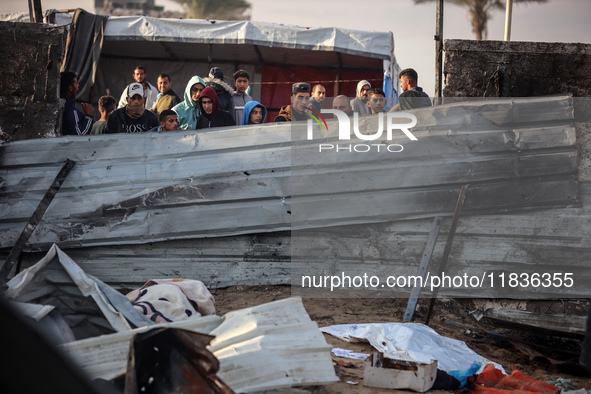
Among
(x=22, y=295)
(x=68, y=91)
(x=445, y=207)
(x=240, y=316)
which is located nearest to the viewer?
(x=240, y=316)

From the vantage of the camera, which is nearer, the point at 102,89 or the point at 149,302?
the point at 149,302

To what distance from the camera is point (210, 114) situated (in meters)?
6.33

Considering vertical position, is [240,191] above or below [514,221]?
above

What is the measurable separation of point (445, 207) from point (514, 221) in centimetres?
69

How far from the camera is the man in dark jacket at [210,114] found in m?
6.25

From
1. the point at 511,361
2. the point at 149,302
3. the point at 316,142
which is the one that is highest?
the point at 316,142

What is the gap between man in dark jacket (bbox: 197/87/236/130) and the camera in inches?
246

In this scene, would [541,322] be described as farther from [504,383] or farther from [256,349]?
[256,349]

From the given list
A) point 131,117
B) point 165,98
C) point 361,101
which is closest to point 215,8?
point 165,98

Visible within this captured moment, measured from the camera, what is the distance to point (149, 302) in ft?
11.7

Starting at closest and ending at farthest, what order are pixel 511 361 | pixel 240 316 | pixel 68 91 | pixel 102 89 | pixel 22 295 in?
pixel 240 316 < pixel 22 295 < pixel 511 361 < pixel 68 91 < pixel 102 89

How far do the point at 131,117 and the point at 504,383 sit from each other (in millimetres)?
4361

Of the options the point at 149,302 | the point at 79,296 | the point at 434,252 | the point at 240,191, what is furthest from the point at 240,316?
the point at 434,252

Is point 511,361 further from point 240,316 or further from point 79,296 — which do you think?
point 79,296
